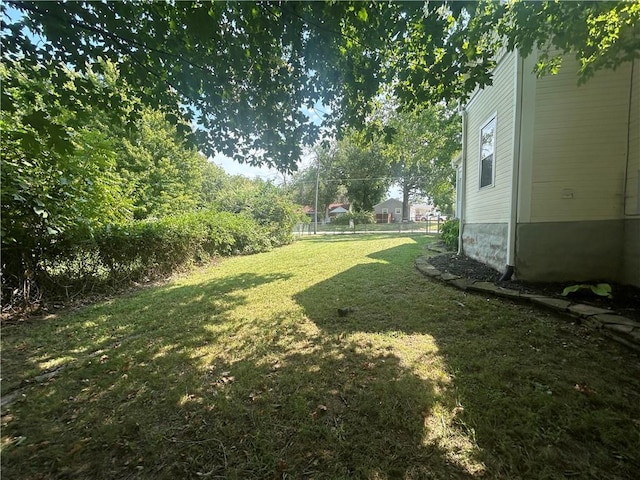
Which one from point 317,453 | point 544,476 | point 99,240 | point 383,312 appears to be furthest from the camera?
point 99,240

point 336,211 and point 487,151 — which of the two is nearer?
point 487,151

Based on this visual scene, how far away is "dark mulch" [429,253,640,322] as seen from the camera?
348 centimetres

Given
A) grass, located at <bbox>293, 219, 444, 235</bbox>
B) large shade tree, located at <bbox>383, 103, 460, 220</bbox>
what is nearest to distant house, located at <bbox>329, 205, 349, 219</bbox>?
grass, located at <bbox>293, 219, 444, 235</bbox>

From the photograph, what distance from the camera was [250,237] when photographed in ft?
38.8

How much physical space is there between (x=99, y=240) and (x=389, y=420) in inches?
224

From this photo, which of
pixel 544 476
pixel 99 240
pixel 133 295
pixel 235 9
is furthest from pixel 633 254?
pixel 99 240

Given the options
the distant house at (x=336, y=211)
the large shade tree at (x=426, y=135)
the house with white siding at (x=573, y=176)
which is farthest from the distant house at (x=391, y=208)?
the house with white siding at (x=573, y=176)

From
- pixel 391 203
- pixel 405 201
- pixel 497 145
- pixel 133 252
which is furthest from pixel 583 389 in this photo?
pixel 391 203

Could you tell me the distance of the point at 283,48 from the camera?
334cm

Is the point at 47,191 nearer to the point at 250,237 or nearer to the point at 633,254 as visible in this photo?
the point at 250,237

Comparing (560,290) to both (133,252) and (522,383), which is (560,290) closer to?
(522,383)

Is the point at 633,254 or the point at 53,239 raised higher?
the point at 53,239

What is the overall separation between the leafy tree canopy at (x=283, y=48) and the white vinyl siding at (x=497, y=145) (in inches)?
56.0

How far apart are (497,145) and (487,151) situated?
2.29 feet
